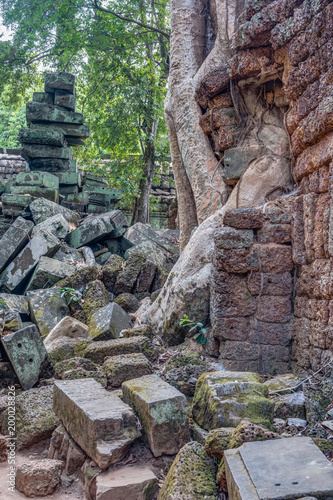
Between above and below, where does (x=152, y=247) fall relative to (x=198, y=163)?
below

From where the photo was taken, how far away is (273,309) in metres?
3.71

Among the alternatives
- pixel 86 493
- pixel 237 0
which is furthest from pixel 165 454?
pixel 237 0

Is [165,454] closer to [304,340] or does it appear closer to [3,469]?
[3,469]

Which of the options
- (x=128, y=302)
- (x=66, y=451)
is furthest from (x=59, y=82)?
(x=66, y=451)

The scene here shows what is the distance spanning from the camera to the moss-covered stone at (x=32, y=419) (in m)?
3.13

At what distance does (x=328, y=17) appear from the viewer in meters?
3.02

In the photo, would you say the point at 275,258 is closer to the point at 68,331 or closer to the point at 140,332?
the point at 140,332

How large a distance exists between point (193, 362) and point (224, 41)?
156 inches

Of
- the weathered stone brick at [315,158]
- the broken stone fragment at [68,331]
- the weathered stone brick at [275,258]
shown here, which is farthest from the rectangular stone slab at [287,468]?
the broken stone fragment at [68,331]

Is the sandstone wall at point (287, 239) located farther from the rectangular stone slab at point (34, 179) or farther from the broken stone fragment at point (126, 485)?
the rectangular stone slab at point (34, 179)

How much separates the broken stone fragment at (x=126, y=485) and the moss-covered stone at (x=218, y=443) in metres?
0.38

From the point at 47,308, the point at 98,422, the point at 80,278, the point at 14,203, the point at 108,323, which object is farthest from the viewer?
the point at 14,203

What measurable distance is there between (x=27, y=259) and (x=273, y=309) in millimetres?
4348

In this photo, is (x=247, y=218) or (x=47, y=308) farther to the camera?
(x=47, y=308)
